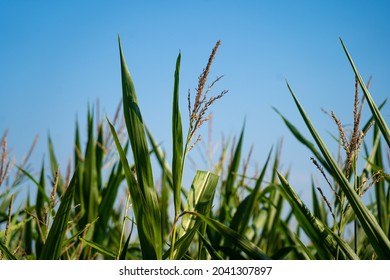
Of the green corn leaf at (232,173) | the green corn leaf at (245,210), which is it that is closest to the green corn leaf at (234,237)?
the green corn leaf at (245,210)

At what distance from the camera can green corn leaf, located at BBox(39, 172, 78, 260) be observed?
2.67ft

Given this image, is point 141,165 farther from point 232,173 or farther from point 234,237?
point 232,173

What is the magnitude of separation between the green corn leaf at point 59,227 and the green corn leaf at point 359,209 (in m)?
0.40

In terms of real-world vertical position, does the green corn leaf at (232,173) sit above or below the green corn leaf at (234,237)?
above

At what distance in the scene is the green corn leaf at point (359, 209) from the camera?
2.31ft

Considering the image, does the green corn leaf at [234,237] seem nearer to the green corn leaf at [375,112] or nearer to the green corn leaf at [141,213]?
the green corn leaf at [141,213]

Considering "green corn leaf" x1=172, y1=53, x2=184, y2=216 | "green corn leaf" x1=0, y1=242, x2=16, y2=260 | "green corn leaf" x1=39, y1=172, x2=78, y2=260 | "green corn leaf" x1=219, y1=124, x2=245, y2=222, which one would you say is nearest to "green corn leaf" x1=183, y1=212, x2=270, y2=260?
"green corn leaf" x1=172, y1=53, x2=184, y2=216

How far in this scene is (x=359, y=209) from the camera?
0.71 metres

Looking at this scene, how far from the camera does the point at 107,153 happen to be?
2043 mm

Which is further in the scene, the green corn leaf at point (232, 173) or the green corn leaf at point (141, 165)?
the green corn leaf at point (232, 173)
